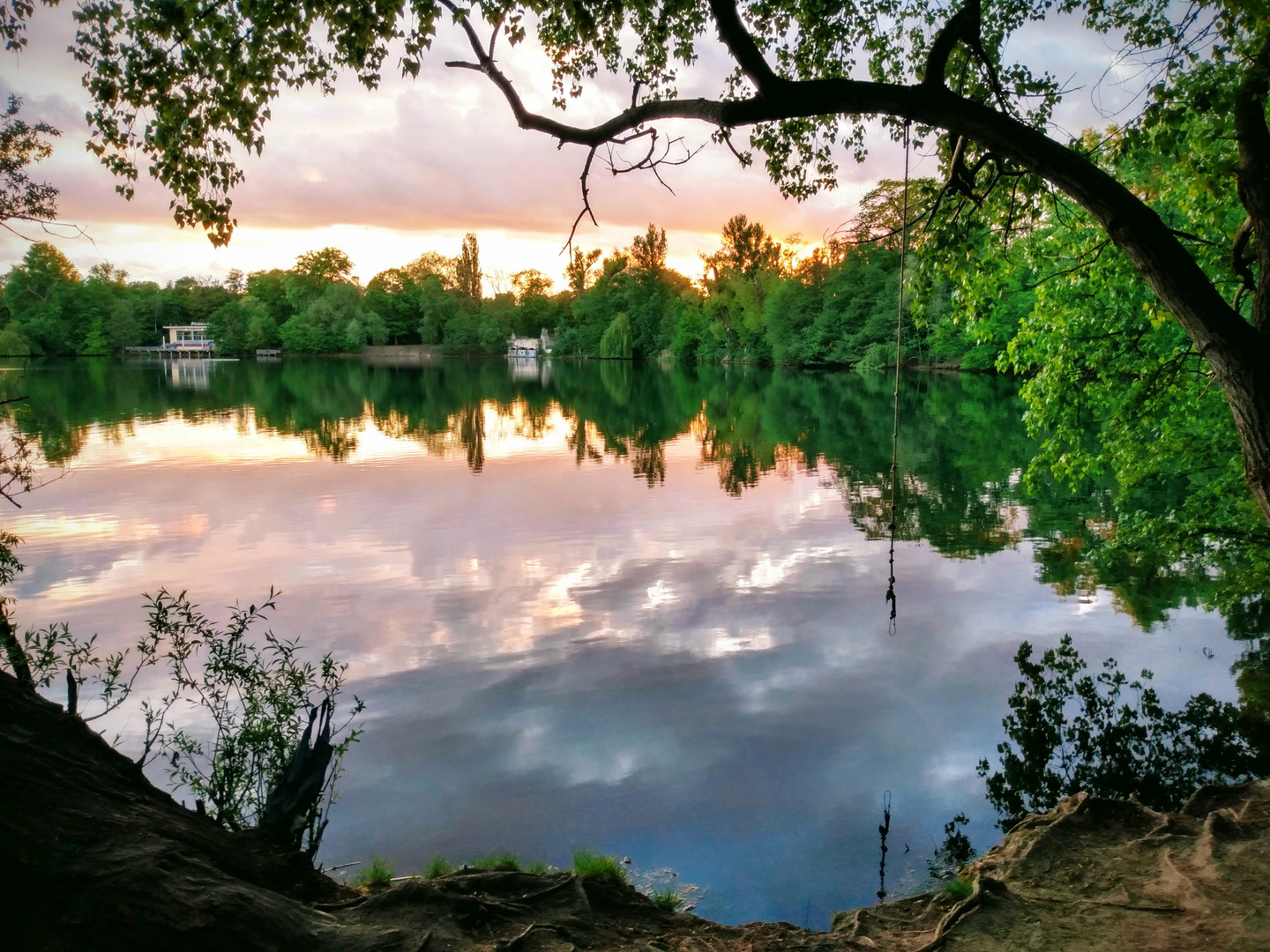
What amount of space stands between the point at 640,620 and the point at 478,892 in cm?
699

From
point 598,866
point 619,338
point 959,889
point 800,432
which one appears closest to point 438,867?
point 598,866

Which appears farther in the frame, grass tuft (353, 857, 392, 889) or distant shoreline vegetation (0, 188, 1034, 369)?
distant shoreline vegetation (0, 188, 1034, 369)

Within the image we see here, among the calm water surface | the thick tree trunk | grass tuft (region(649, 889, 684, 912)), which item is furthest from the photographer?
the calm water surface

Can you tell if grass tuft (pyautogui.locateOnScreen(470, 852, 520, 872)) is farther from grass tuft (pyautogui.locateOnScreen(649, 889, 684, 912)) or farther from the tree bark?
the tree bark

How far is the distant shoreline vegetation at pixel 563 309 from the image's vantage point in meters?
68.2

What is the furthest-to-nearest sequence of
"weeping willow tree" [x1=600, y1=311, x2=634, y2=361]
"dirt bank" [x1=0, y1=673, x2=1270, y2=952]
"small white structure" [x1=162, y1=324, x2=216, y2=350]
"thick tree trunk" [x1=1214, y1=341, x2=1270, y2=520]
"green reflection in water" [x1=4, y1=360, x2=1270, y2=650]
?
1. "small white structure" [x1=162, y1=324, x2=216, y2=350]
2. "weeping willow tree" [x1=600, y1=311, x2=634, y2=361]
3. "green reflection in water" [x1=4, y1=360, x2=1270, y2=650]
4. "thick tree trunk" [x1=1214, y1=341, x2=1270, y2=520]
5. "dirt bank" [x1=0, y1=673, x2=1270, y2=952]

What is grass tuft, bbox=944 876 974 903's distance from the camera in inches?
212

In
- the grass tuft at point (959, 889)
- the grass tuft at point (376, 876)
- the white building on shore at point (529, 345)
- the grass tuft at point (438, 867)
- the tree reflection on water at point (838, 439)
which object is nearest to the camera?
the grass tuft at point (959, 889)

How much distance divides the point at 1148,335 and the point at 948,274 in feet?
16.0

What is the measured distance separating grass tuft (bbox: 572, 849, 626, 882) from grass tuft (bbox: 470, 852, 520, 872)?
1.44 ft

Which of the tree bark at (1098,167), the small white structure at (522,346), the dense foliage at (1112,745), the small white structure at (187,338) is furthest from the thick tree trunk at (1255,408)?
the small white structure at (187,338)

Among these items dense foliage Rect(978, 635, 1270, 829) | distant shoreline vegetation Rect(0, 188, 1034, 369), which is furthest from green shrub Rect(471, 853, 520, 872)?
distant shoreline vegetation Rect(0, 188, 1034, 369)

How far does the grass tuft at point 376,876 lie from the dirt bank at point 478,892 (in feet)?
3.04

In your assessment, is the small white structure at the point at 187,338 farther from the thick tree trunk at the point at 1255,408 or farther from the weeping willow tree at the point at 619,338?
the thick tree trunk at the point at 1255,408
